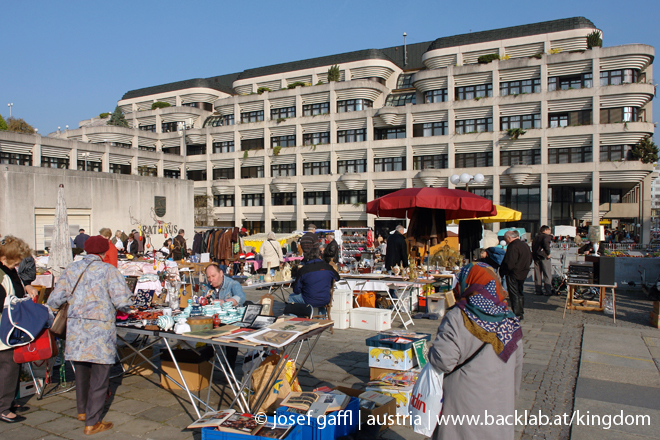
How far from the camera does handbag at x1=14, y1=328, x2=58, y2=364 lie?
467 centimetres

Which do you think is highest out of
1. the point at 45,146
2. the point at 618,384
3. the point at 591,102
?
the point at 591,102

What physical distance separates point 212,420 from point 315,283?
3.89 meters

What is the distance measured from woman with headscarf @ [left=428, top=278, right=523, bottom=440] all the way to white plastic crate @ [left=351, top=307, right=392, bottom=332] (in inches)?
221

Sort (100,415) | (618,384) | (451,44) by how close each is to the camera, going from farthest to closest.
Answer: (451,44) < (618,384) < (100,415)

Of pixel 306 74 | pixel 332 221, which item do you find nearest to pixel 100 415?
pixel 332 221

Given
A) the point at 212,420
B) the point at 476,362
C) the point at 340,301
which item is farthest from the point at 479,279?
the point at 340,301

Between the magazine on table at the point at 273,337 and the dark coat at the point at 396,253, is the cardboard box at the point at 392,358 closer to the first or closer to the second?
the magazine on table at the point at 273,337

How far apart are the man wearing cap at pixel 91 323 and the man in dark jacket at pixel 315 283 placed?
144 inches

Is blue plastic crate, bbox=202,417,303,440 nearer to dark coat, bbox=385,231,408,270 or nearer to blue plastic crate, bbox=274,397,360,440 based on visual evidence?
blue plastic crate, bbox=274,397,360,440

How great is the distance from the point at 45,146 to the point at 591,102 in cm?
4618

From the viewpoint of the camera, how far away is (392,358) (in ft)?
17.6

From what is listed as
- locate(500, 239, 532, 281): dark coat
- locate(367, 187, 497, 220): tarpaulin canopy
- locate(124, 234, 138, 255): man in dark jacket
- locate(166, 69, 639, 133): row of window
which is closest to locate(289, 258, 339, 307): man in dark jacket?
locate(367, 187, 497, 220): tarpaulin canopy

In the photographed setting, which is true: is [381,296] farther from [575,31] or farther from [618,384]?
[575,31]

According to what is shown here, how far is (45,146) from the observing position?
41.2m
